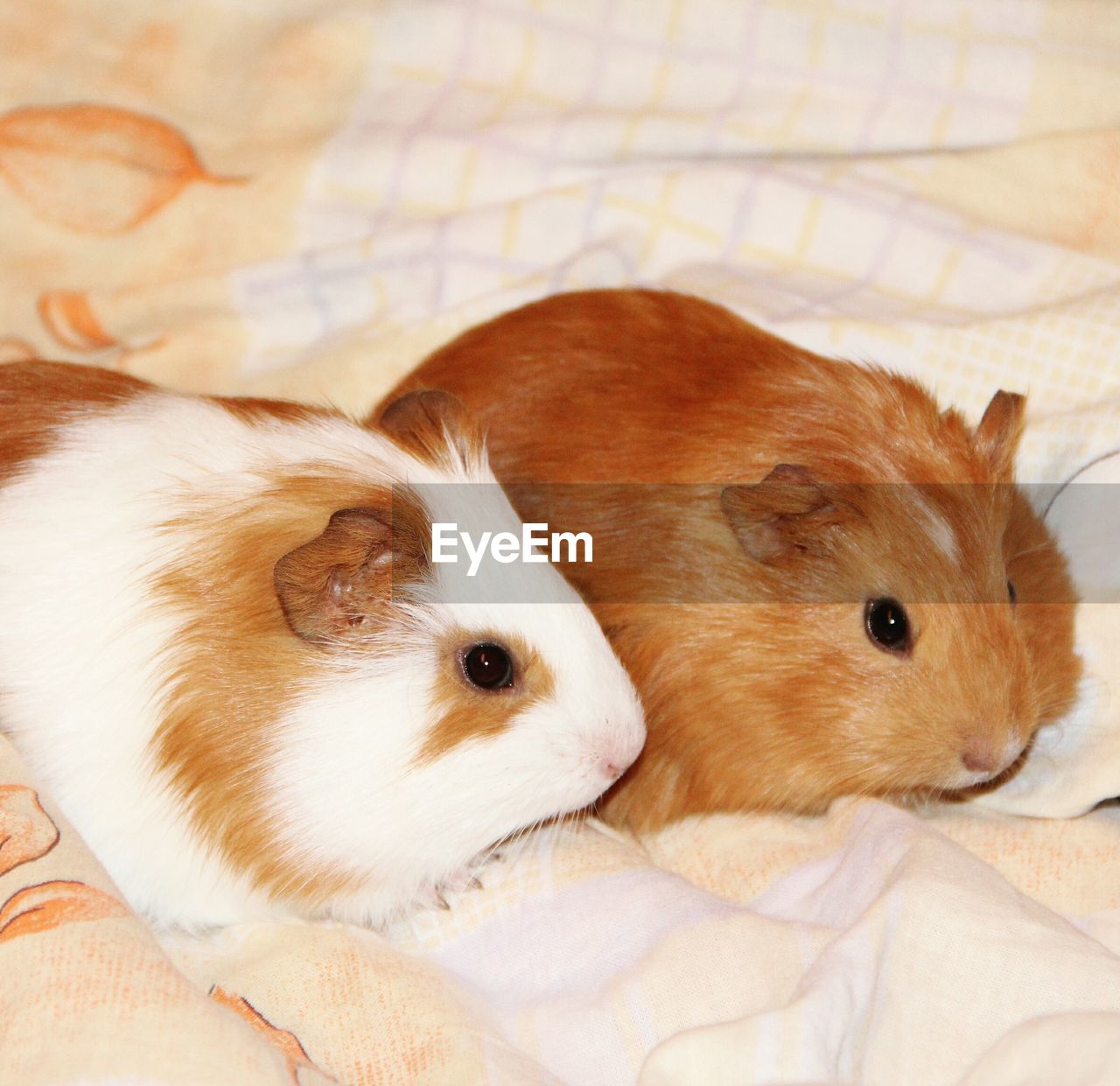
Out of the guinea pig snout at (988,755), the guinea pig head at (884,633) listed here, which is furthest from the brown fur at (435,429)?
the guinea pig snout at (988,755)

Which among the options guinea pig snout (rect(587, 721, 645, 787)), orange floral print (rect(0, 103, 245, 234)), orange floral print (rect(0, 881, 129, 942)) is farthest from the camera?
orange floral print (rect(0, 103, 245, 234))

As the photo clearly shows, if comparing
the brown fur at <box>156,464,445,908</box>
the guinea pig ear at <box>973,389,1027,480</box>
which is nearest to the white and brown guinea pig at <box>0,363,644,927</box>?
the brown fur at <box>156,464,445,908</box>

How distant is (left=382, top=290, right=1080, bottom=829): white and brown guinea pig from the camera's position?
241 cm

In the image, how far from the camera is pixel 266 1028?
214cm

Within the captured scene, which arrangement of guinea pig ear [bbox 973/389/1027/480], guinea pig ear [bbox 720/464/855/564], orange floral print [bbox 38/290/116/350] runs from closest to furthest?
guinea pig ear [bbox 720/464/855/564] < guinea pig ear [bbox 973/389/1027/480] < orange floral print [bbox 38/290/116/350]

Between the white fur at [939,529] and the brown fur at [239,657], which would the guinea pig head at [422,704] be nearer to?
the brown fur at [239,657]

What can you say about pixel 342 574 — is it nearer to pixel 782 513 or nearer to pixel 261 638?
pixel 261 638

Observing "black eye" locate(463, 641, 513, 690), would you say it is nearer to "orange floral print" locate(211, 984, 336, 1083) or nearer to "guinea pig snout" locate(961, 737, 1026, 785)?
"orange floral print" locate(211, 984, 336, 1083)

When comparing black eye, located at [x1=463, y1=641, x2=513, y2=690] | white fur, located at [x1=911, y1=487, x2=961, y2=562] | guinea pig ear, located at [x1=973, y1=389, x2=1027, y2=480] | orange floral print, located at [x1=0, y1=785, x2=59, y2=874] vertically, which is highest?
guinea pig ear, located at [x1=973, y1=389, x2=1027, y2=480]

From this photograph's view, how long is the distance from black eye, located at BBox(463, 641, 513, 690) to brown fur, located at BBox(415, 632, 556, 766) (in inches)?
0.4

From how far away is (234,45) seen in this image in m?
3.13

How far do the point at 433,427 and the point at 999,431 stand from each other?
1.10 metres

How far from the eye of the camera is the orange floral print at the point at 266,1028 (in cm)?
206

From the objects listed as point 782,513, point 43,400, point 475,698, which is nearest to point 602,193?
point 782,513
